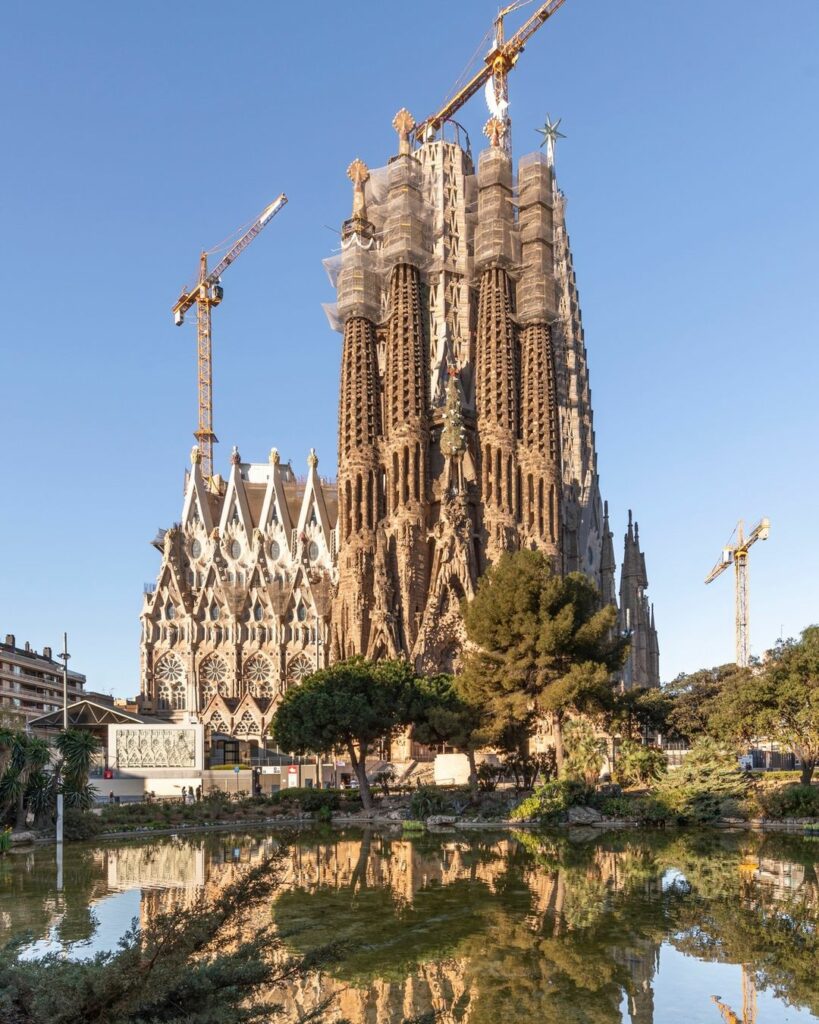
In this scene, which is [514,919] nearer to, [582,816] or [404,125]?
[582,816]

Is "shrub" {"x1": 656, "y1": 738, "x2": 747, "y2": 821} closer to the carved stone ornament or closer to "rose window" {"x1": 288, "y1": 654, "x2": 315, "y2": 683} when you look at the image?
the carved stone ornament

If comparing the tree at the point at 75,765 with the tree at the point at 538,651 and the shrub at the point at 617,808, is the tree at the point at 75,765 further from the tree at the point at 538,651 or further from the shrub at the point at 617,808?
the shrub at the point at 617,808

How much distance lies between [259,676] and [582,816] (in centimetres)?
4986

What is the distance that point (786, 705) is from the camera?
4038cm

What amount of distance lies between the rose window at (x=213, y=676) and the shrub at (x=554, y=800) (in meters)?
47.9

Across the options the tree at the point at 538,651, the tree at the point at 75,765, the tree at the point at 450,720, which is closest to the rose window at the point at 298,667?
the tree at the point at 450,720

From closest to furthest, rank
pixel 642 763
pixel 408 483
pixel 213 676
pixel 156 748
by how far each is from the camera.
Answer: pixel 642 763 < pixel 156 748 < pixel 408 483 < pixel 213 676

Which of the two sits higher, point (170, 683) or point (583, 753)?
point (170, 683)

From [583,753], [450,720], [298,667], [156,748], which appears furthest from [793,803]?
[298,667]

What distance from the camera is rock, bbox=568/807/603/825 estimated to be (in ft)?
121

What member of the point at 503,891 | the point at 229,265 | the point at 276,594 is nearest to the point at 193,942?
the point at 503,891

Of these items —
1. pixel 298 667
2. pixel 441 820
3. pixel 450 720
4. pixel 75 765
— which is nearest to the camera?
pixel 75 765

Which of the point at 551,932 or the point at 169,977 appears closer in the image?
the point at 169,977

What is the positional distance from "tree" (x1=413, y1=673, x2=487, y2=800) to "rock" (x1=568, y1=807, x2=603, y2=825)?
585cm
